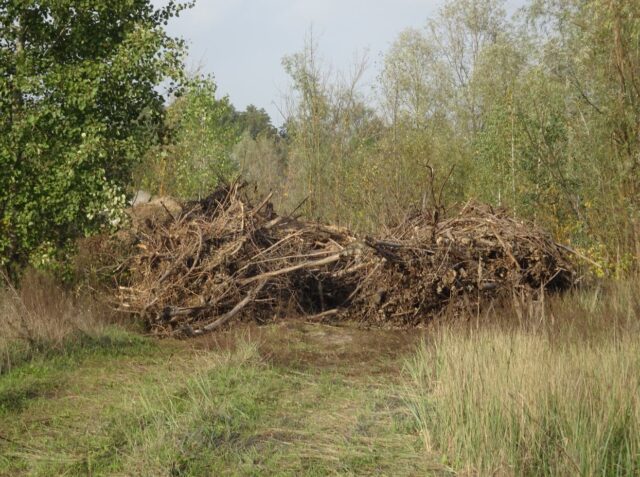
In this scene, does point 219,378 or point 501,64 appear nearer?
point 219,378

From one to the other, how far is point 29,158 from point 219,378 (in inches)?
191

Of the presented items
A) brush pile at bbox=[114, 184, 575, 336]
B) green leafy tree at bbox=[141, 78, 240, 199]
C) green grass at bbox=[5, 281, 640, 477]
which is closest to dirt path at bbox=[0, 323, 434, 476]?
green grass at bbox=[5, 281, 640, 477]

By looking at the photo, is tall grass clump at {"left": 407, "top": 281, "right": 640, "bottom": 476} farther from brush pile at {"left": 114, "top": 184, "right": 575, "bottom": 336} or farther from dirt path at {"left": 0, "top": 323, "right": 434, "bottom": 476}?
brush pile at {"left": 114, "top": 184, "right": 575, "bottom": 336}

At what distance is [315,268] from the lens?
11523mm

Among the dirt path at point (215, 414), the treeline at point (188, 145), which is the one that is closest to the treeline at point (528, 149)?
the treeline at point (188, 145)

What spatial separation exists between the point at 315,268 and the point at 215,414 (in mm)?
5435

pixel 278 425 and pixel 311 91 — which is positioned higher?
pixel 311 91

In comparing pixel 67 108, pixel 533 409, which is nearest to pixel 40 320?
pixel 67 108

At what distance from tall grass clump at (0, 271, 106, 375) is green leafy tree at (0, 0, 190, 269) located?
53 centimetres

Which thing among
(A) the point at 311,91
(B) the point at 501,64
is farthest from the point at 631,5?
(B) the point at 501,64

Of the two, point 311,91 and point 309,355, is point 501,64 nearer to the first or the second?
point 311,91

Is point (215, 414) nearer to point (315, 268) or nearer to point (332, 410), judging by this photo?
point (332, 410)

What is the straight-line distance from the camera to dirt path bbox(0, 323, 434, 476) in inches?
211

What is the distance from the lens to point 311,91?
73.7 feet
